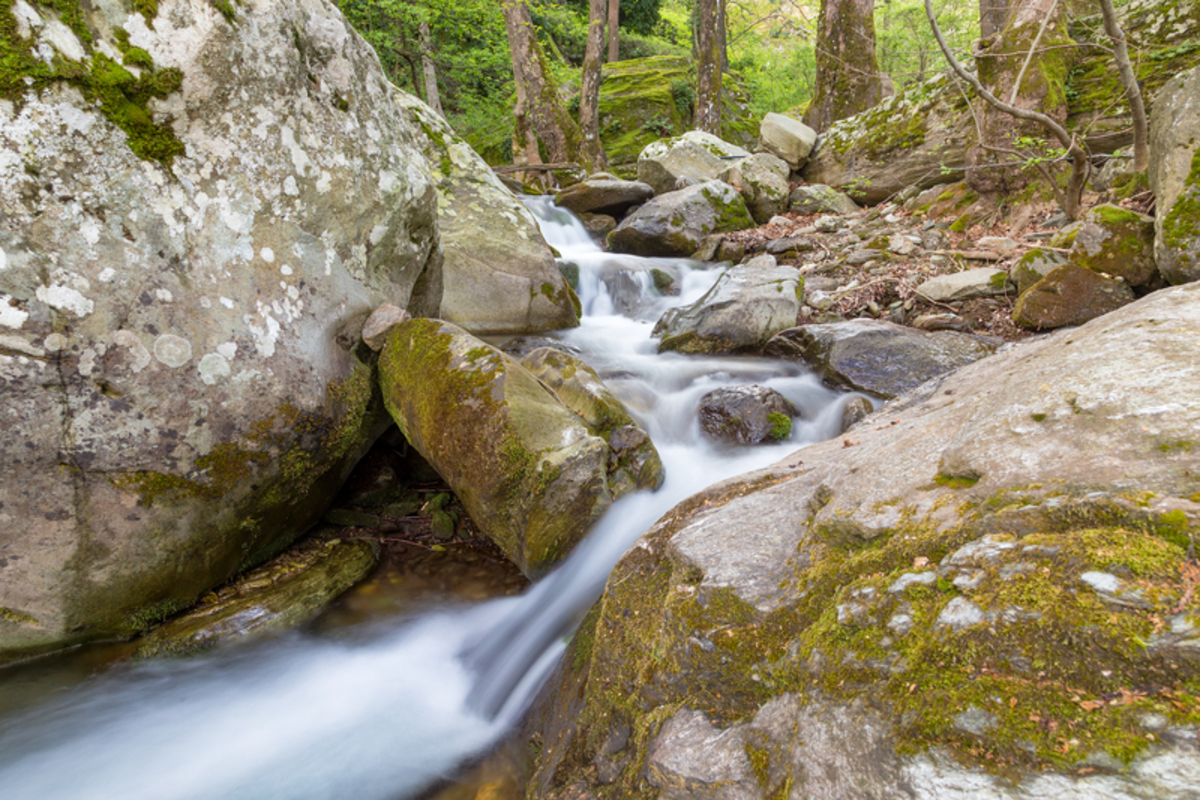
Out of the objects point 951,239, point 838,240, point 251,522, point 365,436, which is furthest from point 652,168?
point 251,522

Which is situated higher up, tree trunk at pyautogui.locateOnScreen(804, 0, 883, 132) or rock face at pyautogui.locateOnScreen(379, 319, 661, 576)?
tree trunk at pyautogui.locateOnScreen(804, 0, 883, 132)

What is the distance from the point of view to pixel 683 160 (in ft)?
40.7

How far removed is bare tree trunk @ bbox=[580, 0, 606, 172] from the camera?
1352cm

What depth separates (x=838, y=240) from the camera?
9094 millimetres

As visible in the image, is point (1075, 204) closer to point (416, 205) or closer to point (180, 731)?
point (416, 205)

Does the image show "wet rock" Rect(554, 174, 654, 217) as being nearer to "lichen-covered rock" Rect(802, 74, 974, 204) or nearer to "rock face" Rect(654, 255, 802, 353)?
"lichen-covered rock" Rect(802, 74, 974, 204)

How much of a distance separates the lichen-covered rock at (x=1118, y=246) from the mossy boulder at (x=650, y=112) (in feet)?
44.1

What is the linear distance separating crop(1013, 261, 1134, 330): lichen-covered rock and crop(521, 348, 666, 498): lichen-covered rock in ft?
12.5

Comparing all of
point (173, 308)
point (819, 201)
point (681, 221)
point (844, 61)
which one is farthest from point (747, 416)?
point (844, 61)

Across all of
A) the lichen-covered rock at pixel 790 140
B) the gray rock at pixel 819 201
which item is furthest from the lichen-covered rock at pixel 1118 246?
the lichen-covered rock at pixel 790 140

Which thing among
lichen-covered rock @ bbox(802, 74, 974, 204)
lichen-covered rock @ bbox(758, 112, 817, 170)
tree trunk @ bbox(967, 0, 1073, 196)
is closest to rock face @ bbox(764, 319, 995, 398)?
tree trunk @ bbox(967, 0, 1073, 196)

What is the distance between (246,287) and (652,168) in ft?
36.0

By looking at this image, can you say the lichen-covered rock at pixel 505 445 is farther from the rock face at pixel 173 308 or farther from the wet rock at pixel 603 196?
the wet rock at pixel 603 196

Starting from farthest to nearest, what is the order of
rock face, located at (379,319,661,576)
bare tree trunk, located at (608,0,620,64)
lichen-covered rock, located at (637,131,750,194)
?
bare tree trunk, located at (608,0,620,64) → lichen-covered rock, located at (637,131,750,194) → rock face, located at (379,319,661,576)
